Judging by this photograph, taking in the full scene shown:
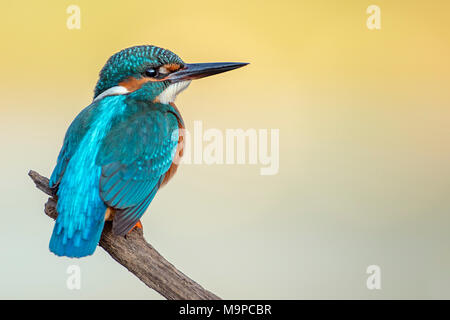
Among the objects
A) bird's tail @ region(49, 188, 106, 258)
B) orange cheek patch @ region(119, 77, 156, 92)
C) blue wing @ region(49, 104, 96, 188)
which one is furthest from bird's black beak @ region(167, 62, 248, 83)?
bird's tail @ region(49, 188, 106, 258)

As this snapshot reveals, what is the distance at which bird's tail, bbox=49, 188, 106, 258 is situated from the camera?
182cm

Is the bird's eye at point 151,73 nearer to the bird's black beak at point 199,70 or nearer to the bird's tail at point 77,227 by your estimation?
the bird's black beak at point 199,70

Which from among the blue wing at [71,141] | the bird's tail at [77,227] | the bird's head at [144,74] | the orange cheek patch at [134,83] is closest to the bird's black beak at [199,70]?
the bird's head at [144,74]

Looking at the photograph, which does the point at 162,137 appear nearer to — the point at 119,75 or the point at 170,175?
the point at 170,175

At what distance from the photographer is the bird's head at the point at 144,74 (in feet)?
7.22

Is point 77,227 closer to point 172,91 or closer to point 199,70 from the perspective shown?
point 172,91

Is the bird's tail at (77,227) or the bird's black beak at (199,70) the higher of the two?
the bird's black beak at (199,70)

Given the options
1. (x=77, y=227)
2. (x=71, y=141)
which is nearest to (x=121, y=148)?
(x=71, y=141)

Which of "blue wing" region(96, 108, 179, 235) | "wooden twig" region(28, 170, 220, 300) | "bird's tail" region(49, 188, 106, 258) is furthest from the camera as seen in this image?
"blue wing" region(96, 108, 179, 235)

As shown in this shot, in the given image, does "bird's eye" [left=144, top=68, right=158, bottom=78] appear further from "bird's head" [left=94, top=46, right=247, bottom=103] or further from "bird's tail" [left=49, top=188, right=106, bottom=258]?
"bird's tail" [left=49, top=188, right=106, bottom=258]

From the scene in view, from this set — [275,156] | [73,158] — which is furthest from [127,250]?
[275,156]

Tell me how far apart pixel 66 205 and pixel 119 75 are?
624 mm

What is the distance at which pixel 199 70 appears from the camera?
2340mm

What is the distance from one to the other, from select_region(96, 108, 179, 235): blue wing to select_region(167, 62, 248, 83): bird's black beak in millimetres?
183
